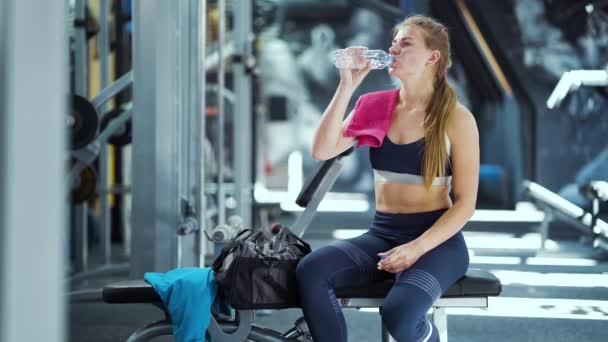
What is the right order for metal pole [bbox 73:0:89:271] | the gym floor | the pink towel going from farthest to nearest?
metal pole [bbox 73:0:89:271] → the gym floor → the pink towel

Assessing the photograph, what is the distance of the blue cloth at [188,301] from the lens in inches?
85.0

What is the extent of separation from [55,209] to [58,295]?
0.33ft

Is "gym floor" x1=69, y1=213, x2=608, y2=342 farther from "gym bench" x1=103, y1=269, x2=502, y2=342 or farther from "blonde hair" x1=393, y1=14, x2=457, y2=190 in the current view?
"blonde hair" x1=393, y1=14, x2=457, y2=190

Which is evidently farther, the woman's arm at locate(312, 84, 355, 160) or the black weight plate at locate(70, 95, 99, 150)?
the black weight plate at locate(70, 95, 99, 150)

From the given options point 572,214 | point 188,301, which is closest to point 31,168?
point 188,301

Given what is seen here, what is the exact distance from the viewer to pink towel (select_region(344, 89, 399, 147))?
2.31 m

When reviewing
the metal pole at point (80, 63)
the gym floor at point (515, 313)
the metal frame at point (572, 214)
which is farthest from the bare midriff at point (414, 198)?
the metal frame at point (572, 214)

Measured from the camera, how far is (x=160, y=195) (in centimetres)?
331

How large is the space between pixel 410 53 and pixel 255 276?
710 millimetres

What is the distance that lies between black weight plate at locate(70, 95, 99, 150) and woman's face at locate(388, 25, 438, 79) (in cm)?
225

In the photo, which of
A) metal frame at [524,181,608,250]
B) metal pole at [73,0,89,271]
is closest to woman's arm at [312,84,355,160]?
metal pole at [73,0,89,271]

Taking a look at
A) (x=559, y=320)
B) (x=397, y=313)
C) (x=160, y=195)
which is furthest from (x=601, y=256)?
(x=397, y=313)

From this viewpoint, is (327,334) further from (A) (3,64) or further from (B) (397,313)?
(A) (3,64)

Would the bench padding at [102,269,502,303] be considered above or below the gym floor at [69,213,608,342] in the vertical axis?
above
